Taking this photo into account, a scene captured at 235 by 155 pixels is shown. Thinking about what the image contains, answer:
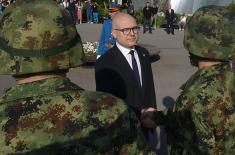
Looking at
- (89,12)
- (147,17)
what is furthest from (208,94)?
(89,12)

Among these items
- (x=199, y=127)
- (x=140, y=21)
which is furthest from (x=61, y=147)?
(x=140, y=21)

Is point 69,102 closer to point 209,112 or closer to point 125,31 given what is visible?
point 209,112

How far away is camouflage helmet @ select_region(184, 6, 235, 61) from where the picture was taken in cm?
247

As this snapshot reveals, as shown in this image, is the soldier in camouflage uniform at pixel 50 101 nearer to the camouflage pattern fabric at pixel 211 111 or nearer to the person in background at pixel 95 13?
the camouflage pattern fabric at pixel 211 111

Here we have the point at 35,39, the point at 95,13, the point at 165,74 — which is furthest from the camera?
the point at 95,13

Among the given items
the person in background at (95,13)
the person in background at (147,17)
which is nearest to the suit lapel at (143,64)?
the person in background at (147,17)

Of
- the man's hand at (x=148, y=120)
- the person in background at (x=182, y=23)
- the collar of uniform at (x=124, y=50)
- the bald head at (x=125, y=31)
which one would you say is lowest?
the person in background at (x=182, y=23)

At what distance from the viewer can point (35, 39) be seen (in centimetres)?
185

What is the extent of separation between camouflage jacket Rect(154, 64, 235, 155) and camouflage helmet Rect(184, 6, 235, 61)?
0.11 m

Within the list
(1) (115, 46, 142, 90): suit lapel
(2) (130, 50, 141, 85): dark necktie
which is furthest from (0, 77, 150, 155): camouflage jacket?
(2) (130, 50, 141, 85): dark necktie

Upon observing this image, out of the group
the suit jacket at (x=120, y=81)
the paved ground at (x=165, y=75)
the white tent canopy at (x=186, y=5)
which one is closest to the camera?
the suit jacket at (x=120, y=81)

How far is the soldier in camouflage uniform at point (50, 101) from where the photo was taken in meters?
1.71

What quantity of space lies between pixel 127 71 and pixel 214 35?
154 cm

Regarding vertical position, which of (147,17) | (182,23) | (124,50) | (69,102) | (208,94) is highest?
(69,102)
